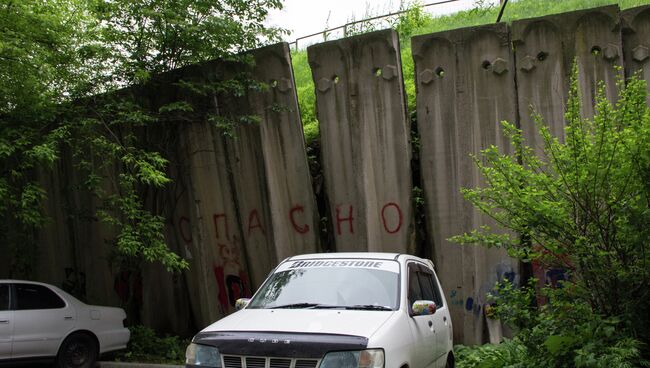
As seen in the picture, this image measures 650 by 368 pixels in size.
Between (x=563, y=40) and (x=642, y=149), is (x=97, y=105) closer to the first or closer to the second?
(x=563, y=40)

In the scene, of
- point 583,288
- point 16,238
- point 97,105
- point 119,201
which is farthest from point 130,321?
point 583,288

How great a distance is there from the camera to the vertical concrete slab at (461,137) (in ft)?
32.0

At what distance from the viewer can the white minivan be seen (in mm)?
5176

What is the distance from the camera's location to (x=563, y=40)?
970 cm

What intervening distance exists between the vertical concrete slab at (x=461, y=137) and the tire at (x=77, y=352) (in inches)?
218

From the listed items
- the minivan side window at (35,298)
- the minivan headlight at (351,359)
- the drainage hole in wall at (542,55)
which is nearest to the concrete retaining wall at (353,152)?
the drainage hole in wall at (542,55)

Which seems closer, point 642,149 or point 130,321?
point 642,149

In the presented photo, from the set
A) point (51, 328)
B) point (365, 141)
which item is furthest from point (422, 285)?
point (51, 328)

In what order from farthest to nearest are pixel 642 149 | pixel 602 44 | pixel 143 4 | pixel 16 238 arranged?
pixel 16 238
pixel 143 4
pixel 602 44
pixel 642 149

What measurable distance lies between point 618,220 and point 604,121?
3.06 ft

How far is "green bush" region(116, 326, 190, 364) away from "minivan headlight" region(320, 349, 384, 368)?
6037mm

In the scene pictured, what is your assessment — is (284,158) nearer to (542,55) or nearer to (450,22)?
(542,55)

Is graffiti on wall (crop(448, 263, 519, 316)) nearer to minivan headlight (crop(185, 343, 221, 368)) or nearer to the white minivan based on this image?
the white minivan

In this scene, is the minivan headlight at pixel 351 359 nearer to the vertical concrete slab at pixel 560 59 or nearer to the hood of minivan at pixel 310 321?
the hood of minivan at pixel 310 321
